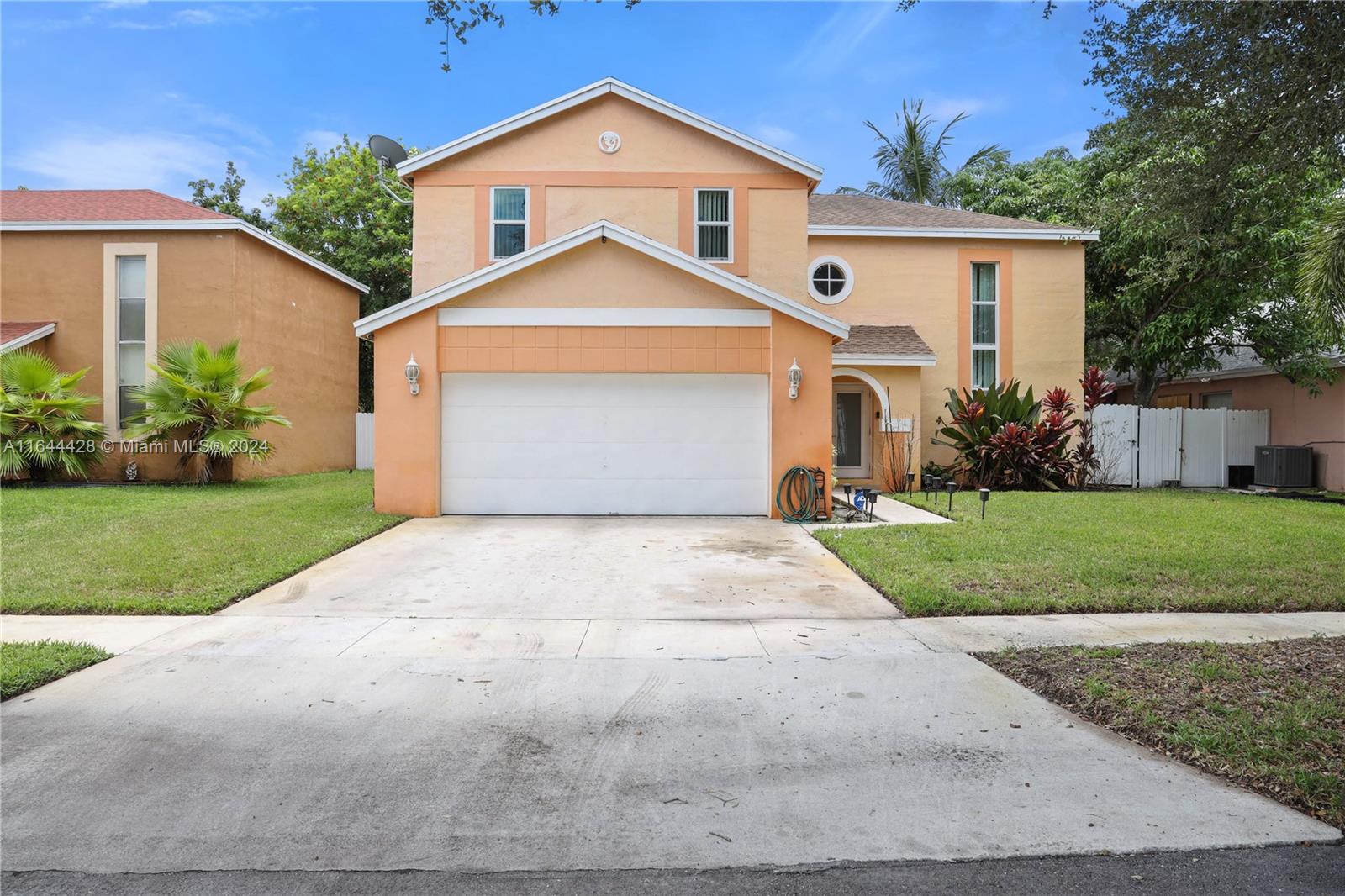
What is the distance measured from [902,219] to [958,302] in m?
2.36

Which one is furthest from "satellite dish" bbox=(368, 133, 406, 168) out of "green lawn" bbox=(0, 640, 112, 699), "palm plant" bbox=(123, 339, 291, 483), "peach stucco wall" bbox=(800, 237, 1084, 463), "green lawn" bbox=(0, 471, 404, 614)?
"green lawn" bbox=(0, 640, 112, 699)

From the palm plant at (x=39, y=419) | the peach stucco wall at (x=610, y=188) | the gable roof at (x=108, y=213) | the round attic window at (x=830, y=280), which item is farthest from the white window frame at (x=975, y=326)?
the palm plant at (x=39, y=419)

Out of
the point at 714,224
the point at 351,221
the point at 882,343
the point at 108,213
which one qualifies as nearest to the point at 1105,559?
the point at 882,343

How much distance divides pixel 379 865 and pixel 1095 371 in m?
17.5

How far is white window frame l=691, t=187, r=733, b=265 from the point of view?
15656 millimetres

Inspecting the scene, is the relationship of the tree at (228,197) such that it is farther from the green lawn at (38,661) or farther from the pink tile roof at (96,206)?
the green lawn at (38,661)

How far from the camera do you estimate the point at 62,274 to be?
668 inches

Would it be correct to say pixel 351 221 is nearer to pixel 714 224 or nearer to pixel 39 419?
pixel 39 419

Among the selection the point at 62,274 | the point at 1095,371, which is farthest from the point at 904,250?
the point at 62,274

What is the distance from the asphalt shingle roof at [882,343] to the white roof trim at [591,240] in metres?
3.63

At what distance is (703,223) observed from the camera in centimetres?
1575

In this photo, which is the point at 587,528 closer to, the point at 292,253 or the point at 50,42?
the point at 50,42

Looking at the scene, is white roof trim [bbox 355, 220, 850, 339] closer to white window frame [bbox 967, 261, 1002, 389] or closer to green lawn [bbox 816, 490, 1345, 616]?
green lawn [bbox 816, 490, 1345, 616]

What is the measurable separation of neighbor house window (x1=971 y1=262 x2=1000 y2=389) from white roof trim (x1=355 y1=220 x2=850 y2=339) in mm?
7269
